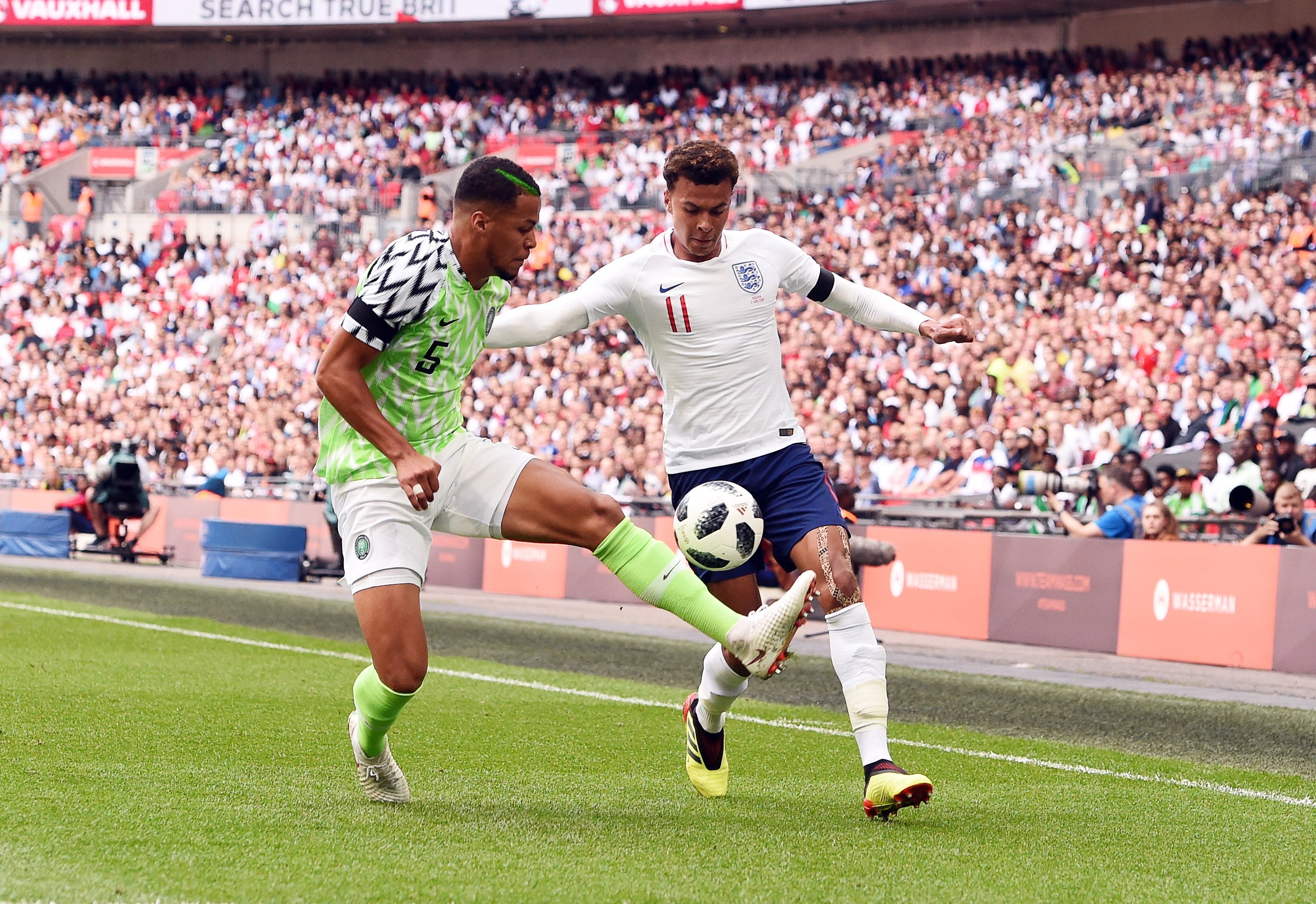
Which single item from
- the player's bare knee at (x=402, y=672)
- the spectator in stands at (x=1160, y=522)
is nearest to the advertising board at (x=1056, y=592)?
the spectator in stands at (x=1160, y=522)

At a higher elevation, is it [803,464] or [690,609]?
[803,464]

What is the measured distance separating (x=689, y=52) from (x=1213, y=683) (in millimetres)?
30646

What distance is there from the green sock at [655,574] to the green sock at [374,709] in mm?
856

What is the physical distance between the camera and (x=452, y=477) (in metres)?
5.55

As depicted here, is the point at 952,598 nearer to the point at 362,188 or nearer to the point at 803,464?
the point at 803,464

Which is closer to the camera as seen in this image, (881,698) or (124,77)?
(881,698)

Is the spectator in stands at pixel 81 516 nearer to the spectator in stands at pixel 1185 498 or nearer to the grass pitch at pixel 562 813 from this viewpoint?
the grass pitch at pixel 562 813

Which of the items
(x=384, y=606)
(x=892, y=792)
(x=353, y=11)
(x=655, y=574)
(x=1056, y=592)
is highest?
(x=353, y=11)

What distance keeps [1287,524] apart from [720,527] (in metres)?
8.78

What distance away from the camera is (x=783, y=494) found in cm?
601

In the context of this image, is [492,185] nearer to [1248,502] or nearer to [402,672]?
[402,672]

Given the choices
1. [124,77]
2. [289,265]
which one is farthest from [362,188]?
[124,77]

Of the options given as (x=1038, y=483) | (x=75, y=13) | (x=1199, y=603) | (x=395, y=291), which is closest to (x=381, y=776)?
(x=395, y=291)

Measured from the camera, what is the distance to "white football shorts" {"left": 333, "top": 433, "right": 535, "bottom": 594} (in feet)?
17.7
